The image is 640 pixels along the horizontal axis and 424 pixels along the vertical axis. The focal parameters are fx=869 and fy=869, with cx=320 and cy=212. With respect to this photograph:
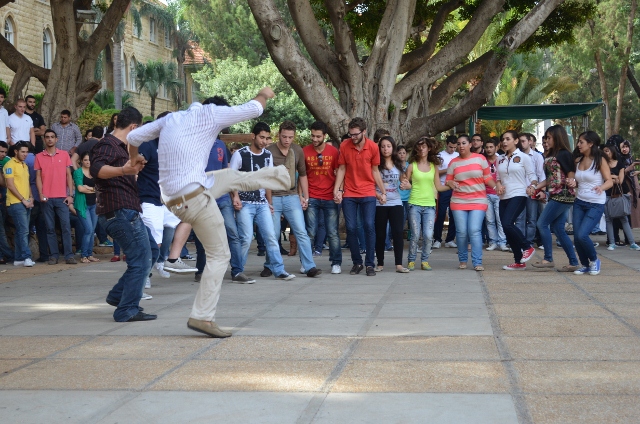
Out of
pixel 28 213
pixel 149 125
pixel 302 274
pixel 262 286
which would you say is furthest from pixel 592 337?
pixel 28 213

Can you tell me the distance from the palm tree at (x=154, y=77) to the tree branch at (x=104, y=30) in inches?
1371

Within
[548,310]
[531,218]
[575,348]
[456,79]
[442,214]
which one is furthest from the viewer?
[456,79]

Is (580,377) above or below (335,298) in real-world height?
above

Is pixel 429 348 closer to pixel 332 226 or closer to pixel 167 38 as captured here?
pixel 332 226

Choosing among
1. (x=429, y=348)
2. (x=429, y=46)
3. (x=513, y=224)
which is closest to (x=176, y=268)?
(x=513, y=224)

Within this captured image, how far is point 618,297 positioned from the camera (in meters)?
8.61

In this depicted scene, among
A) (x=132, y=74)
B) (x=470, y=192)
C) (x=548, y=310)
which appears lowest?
(x=548, y=310)

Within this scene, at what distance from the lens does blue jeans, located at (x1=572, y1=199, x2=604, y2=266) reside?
10.5m

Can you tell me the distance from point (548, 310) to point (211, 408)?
4121 millimetres

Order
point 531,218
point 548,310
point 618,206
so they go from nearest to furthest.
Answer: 1. point 548,310
2. point 531,218
3. point 618,206

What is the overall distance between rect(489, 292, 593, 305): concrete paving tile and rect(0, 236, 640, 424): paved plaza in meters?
0.02

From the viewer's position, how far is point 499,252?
14.1m

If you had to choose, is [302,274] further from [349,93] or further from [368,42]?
[368,42]

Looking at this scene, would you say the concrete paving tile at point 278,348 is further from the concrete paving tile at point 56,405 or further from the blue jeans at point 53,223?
the blue jeans at point 53,223
